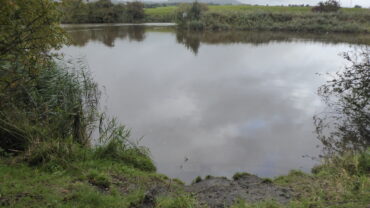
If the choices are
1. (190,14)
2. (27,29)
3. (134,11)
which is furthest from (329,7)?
(27,29)

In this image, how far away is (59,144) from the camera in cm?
580

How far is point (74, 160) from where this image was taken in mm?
5828

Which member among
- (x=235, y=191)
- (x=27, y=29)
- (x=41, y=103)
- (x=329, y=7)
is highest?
(x=329, y=7)

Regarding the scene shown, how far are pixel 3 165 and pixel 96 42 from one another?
72.3 feet

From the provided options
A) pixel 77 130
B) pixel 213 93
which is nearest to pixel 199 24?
pixel 213 93

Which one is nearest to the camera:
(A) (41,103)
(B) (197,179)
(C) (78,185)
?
(C) (78,185)

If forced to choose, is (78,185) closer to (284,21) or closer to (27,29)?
(27,29)

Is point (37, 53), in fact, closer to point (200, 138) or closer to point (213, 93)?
point (200, 138)

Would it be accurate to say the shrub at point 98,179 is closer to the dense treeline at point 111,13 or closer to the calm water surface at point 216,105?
the calm water surface at point 216,105

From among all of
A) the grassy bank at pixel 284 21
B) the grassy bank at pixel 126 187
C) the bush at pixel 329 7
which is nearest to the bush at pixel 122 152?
the grassy bank at pixel 126 187

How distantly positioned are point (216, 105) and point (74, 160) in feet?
22.7

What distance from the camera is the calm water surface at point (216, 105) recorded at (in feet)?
25.8

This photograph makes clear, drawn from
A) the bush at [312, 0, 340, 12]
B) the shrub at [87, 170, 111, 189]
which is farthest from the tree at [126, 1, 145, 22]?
the shrub at [87, 170, 111, 189]

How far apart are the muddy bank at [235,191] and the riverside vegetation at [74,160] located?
0.06 ft
